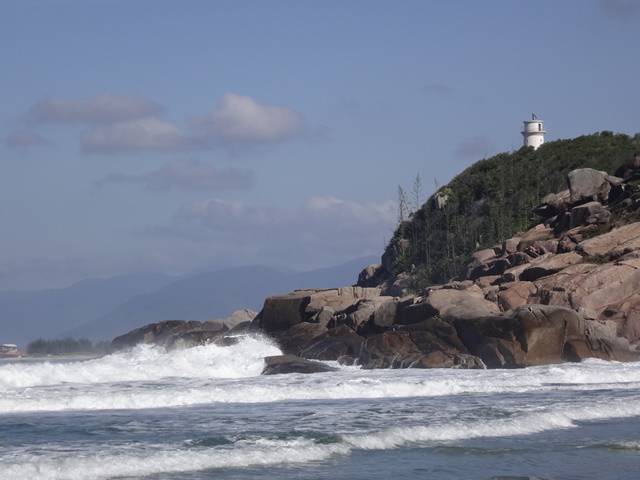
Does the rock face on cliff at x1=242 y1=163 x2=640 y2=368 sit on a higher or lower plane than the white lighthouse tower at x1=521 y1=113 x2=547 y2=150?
lower

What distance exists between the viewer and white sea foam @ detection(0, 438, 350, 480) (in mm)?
21578

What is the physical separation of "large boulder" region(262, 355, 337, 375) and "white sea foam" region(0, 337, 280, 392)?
4.30ft

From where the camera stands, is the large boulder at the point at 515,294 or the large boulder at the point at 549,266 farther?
the large boulder at the point at 549,266

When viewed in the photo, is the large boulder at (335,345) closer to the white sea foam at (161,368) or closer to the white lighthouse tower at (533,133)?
the white sea foam at (161,368)

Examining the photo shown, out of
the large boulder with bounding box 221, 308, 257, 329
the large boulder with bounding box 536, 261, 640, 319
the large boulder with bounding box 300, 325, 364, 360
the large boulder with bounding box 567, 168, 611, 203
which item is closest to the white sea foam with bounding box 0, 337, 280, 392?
the large boulder with bounding box 300, 325, 364, 360

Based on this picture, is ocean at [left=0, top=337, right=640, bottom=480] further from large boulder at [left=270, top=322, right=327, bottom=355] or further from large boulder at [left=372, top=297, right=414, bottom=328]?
large boulder at [left=270, top=322, right=327, bottom=355]

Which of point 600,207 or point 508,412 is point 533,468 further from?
point 600,207

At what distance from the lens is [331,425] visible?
89.5 ft

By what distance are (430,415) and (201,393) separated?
8227 mm

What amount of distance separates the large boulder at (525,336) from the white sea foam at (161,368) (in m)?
9.36

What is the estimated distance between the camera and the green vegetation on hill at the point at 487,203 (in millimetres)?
70000

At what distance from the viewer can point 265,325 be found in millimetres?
52969

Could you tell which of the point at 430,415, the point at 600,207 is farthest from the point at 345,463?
the point at 600,207

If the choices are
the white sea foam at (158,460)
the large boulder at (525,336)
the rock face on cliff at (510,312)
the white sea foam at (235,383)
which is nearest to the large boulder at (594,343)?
the rock face on cliff at (510,312)
